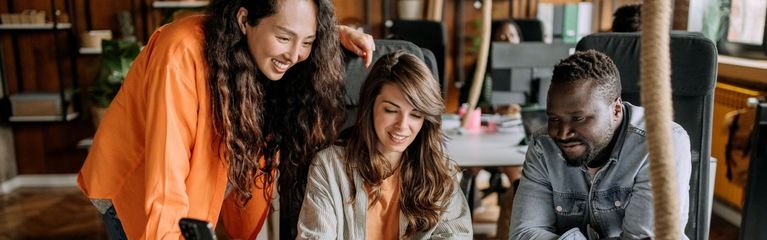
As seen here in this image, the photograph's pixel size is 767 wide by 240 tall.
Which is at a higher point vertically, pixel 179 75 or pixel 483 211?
pixel 179 75

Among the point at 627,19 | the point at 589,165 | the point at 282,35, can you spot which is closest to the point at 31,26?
the point at 282,35

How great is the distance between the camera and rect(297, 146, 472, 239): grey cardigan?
1495 mm

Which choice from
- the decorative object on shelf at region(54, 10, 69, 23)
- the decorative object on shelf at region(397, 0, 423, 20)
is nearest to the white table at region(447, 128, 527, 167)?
the decorative object on shelf at region(397, 0, 423, 20)

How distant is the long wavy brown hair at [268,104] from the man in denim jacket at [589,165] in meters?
0.53

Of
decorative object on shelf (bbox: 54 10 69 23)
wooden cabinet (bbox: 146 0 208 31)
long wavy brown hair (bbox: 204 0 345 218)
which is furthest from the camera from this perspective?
decorative object on shelf (bbox: 54 10 69 23)

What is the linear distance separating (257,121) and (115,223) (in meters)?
0.43

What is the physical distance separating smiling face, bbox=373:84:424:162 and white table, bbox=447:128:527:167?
58cm

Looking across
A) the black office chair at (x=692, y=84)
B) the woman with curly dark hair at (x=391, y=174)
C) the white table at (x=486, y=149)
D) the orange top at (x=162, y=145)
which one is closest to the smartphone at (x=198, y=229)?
the orange top at (x=162, y=145)

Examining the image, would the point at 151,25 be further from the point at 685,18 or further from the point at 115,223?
the point at 685,18

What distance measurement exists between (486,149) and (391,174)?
2.86ft

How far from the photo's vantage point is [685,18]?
306cm

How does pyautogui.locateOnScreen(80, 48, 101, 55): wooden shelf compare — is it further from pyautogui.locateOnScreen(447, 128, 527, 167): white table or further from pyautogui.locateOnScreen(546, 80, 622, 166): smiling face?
pyautogui.locateOnScreen(546, 80, 622, 166): smiling face

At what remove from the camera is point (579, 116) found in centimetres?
132

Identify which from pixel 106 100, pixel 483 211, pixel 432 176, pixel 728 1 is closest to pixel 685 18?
pixel 728 1
